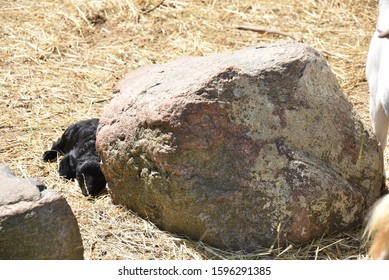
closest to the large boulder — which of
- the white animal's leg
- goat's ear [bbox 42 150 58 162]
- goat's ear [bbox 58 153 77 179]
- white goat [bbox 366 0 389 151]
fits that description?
white goat [bbox 366 0 389 151]

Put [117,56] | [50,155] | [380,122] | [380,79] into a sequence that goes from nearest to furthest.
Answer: [380,79], [380,122], [50,155], [117,56]

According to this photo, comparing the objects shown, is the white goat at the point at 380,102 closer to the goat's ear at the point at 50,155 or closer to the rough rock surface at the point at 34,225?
the rough rock surface at the point at 34,225

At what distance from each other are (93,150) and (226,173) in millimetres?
1318

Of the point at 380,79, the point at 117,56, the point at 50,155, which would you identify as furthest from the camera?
the point at 117,56

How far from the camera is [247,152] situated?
14.3ft

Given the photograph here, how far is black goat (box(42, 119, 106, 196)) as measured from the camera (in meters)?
5.10

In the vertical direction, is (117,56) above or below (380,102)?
below

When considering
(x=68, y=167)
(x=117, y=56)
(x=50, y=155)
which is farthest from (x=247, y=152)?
(x=117, y=56)

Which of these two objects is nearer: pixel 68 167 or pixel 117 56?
pixel 68 167

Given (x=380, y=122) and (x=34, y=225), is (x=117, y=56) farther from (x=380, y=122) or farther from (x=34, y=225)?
(x=34, y=225)

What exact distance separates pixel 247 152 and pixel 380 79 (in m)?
1.00

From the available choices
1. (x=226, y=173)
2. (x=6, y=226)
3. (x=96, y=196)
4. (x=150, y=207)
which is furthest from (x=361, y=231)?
(x=6, y=226)

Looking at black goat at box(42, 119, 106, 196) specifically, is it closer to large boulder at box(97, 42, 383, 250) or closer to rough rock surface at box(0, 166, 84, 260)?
large boulder at box(97, 42, 383, 250)

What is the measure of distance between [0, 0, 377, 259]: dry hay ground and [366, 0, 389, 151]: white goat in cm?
79
